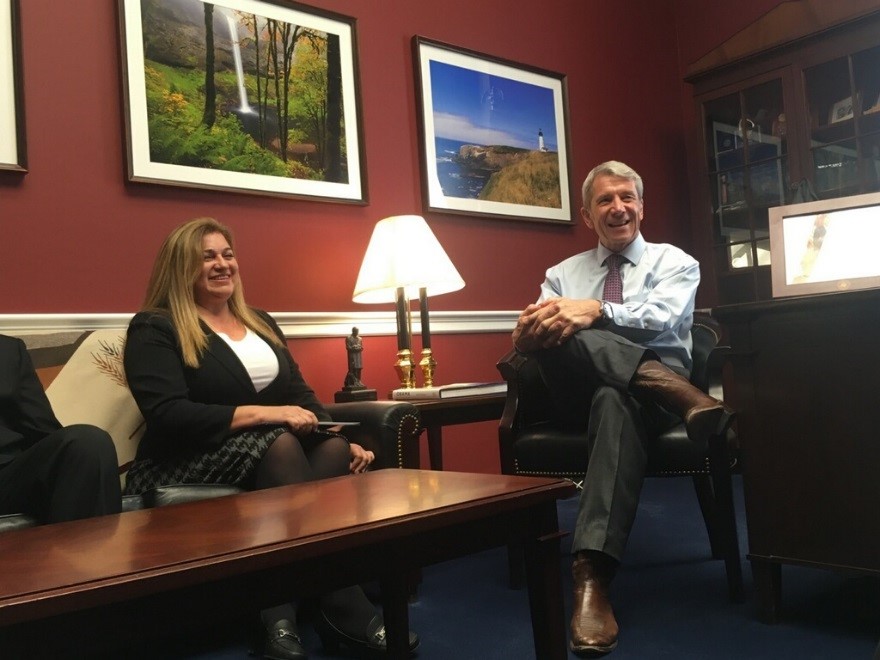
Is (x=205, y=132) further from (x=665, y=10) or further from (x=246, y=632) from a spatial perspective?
(x=665, y=10)

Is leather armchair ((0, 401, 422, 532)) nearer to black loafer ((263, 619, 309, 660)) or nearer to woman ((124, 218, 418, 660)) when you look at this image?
woman ((124, 218, 418, 660))

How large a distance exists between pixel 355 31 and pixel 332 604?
2.23m

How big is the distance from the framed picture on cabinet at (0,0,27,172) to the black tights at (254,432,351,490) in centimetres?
116

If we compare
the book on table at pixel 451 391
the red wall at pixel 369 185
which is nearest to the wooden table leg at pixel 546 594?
the book on table at pixel 451 391

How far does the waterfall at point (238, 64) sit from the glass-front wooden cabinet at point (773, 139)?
7.49 feet

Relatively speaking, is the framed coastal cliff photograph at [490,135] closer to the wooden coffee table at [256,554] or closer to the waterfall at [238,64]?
the waterfall at [238,64]

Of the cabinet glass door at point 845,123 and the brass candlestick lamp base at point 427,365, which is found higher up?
the cabinet glass door at point 845,123

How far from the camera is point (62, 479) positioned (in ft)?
5.71

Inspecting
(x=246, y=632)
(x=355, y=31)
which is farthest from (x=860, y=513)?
(x=355, y=31)

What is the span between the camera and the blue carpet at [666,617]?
1695 mm

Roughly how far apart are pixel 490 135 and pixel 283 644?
2.49 metres

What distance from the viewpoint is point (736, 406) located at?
1.90 m

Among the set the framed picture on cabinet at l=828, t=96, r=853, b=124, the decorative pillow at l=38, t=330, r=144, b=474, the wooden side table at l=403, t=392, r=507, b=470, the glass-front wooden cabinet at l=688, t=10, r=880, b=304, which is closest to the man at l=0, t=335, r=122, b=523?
the decorative pillow at l=38, t=330, r=144, b=474

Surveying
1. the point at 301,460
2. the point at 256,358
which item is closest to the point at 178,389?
the point at 256,358
